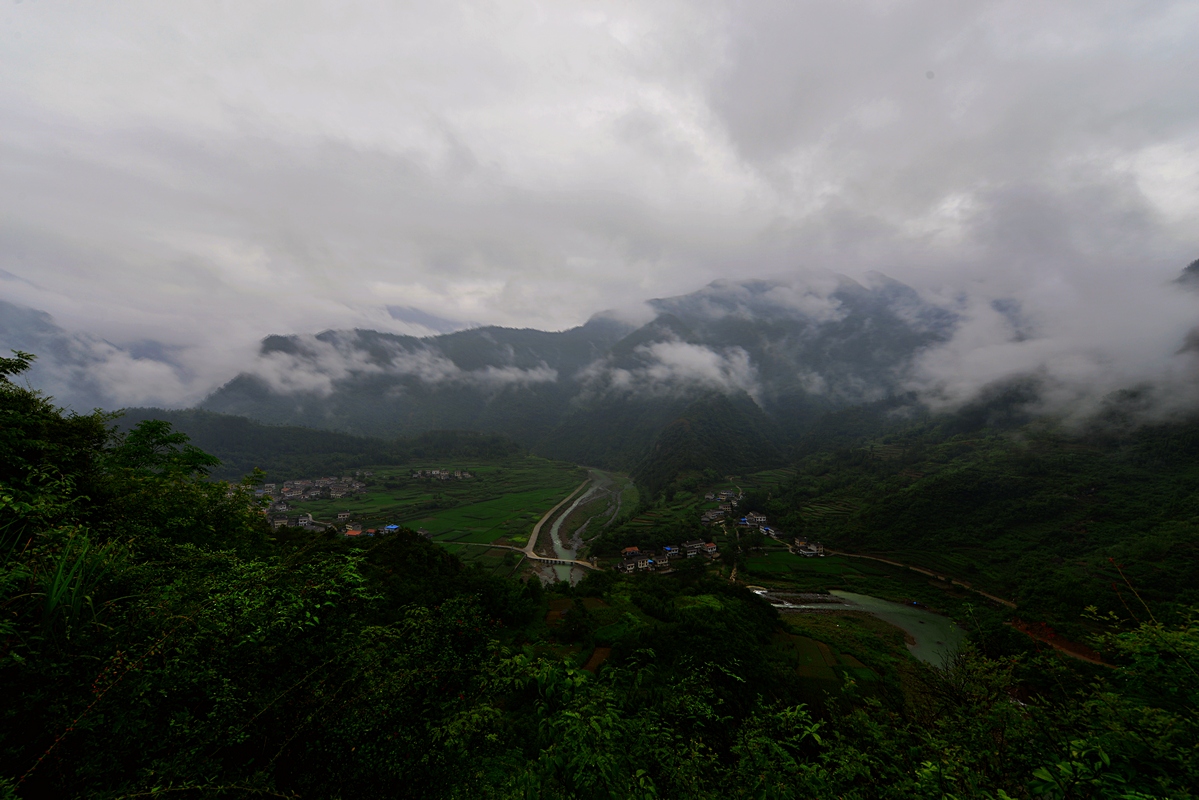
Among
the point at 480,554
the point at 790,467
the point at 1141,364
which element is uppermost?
the point at 1141,364

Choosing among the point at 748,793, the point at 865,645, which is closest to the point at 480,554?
the point at 865,645

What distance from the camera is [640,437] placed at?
170 metres

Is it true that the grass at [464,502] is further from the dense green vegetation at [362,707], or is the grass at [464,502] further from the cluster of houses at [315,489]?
the dense green vegetation at [362,707]

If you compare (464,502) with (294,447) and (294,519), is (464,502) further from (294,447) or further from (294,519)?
(294,447)

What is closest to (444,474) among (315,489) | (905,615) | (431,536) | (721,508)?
(315,489)

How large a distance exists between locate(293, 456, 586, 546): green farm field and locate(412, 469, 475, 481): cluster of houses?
2.33m

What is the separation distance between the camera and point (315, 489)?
101312mm

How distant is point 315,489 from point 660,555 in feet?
304

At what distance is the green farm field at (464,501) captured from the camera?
74125mm

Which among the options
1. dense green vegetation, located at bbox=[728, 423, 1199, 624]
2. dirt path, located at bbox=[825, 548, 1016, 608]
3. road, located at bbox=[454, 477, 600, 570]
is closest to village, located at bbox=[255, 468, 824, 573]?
road, located at bbox=[454, 477, 600, 570]

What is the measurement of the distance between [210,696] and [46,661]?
1.27m

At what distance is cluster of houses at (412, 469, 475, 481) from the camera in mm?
115875

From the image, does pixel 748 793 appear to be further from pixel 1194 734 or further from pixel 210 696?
pixel 210 696

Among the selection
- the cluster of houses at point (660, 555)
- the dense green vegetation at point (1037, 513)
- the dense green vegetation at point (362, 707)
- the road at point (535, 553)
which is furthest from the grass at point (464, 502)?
the dense green vegetation at point (362, 707)
